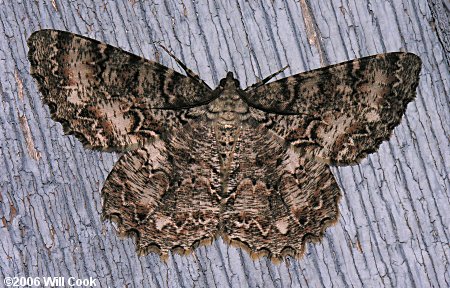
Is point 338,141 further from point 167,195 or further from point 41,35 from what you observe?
point 41,35

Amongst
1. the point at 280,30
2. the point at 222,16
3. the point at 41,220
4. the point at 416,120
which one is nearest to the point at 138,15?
the point at 222,16

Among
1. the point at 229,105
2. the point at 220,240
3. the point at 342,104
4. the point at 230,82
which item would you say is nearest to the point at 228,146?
the point at 229,105

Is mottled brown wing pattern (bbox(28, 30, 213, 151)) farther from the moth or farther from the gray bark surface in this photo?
the gray bark surface

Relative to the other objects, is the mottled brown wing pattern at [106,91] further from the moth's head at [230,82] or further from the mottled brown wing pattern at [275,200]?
the mottled brown wing pattern at [275,200]

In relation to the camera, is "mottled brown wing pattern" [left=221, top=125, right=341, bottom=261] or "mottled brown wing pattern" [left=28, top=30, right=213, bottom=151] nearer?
"mottled brown wing pattern" [left=28, top=30, right=213, bottom=151]

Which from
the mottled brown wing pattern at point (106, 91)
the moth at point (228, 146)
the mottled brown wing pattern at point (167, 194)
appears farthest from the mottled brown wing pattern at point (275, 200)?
the mottled brown wing pattern at point (106, 91)

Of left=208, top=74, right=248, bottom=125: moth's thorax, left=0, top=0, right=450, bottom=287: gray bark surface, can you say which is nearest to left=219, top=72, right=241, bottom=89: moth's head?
left=208, top=74, right=248, bottom=125: moth's thorax
